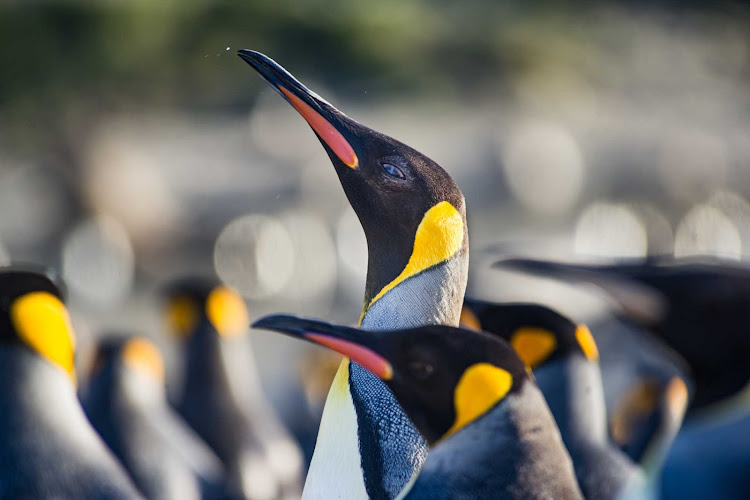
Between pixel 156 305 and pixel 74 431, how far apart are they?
23.0 ft

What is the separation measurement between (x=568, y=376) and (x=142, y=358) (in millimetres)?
1850

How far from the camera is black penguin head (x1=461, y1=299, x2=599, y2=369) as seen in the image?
7.35ft

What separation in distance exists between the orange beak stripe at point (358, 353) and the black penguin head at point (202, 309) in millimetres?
2880

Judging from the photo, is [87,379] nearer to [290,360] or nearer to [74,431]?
[74,431]

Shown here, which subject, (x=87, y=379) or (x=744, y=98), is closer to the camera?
(x=87, y=379)

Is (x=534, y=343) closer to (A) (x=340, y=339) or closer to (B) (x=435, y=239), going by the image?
(B) (x=435, y=239)

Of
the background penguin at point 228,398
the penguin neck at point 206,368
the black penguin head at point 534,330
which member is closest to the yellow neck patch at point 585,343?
the black penguin head at point 534,330

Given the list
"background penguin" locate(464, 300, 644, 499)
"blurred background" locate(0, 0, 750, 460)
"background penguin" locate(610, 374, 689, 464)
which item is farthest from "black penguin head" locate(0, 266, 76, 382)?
"blurred background" locate(0, 0, 750, 460)

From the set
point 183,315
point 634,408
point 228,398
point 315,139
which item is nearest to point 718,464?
point 634,408

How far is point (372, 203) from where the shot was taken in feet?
5.54

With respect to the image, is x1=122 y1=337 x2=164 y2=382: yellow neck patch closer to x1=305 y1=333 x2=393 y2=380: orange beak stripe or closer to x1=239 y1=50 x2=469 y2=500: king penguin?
x1=239 y1=50 x2=469 y2=500: king penguin

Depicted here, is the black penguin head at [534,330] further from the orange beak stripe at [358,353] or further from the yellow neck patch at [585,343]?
the orange beak stripe at [358,353]

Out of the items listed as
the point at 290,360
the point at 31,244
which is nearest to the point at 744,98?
the point at 31,244

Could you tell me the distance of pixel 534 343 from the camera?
7.39ft
